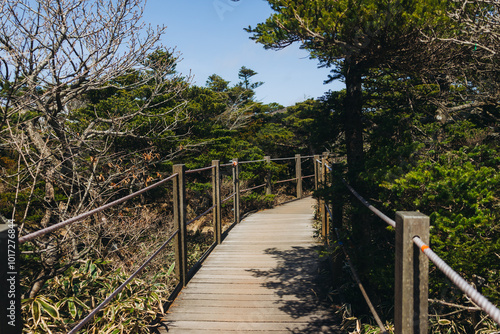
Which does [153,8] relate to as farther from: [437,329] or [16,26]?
[437,329]

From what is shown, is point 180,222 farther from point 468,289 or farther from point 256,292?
point 468,289

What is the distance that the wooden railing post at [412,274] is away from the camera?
4.70 feet

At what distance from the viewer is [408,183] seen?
2.75 meters

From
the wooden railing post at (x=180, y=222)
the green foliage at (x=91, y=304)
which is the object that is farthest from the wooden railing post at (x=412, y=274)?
the wooden railing post at (x=180, y=222)

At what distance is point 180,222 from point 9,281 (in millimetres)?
2645

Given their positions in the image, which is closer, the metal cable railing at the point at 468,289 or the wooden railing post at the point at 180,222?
the metal cable railing at the point at 468,289

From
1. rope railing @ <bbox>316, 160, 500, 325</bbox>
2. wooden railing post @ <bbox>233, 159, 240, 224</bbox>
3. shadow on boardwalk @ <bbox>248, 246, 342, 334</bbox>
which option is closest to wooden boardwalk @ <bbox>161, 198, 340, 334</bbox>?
shadow on boardwalk @ <bbox>248, 246, 342, 334</bbox>

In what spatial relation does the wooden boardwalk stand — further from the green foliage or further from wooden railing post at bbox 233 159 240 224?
wooden railing post at bbox 233 159 240 224

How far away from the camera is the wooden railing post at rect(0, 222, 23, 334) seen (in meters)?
1.14

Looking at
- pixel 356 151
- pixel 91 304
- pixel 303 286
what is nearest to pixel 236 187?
pixel 303 286

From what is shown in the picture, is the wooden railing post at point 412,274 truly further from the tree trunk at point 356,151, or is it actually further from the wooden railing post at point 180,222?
the wooden railing post at point 180,222

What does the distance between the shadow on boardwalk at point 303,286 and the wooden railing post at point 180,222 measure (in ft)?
2.81

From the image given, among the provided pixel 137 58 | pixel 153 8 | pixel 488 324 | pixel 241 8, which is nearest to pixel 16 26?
pixel 137 58

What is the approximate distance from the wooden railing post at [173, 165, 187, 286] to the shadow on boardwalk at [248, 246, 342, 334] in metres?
A: 0.86
